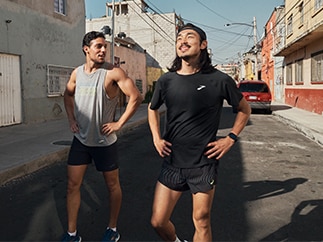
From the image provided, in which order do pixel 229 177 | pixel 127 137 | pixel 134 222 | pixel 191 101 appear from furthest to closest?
1. pixel 127 137
2. pixel 229 177
3. pixel 134 222
4. pixel 191 101

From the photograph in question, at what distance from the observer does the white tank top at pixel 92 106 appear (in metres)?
2.74

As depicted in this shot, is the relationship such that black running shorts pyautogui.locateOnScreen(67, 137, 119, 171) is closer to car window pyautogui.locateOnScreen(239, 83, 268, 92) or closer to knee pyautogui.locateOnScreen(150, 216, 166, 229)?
knee pyautogui.locateOnScreen(150, 216, 166, 229)

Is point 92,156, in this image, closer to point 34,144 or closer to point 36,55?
point 34,144

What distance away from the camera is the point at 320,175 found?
17.5 feet

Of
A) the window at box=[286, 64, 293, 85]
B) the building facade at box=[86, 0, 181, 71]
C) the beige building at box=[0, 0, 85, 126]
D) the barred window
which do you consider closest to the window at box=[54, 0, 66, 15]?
the beige building at box=[0, 0, 85, 126]

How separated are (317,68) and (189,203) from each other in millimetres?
14284

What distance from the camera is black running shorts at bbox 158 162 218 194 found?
219 cm

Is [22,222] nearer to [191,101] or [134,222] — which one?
[134,222]

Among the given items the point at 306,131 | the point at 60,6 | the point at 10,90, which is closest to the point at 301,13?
the point at 306,131

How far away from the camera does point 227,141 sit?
2277mm

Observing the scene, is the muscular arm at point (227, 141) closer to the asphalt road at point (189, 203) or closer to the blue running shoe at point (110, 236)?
the asphalt road at point (189, 203)

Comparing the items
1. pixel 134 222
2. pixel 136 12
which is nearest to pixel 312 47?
pixel 134 222

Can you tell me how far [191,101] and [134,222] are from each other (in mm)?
1749

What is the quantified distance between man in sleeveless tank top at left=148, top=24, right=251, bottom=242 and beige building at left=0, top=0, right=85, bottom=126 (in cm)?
924
